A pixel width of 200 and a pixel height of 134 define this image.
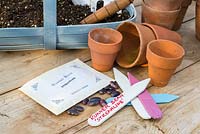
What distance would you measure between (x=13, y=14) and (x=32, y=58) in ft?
0.53

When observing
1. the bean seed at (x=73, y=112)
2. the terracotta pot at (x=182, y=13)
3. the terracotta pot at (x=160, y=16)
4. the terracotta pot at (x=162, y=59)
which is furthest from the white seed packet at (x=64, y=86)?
the terracotta pot at (x=182, y=13)

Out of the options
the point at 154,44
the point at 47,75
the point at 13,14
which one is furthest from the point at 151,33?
the point at 13,14

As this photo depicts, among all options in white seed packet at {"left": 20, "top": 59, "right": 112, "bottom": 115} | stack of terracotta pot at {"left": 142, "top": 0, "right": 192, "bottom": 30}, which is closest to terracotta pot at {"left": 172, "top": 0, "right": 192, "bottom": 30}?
stack of terracotta pot at {"left": 142, "top": 0, "right": 192, "bottom": 30}

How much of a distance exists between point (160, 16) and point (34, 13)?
0.37 m

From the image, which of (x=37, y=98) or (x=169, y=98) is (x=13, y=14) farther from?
(x=169, y=98)

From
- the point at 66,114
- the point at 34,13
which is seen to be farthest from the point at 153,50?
the point at 34,13

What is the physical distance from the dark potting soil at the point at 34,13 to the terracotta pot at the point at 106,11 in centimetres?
5

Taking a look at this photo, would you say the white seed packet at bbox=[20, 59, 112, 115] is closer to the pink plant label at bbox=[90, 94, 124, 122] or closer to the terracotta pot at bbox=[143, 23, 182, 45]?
the pink plant label at bbox=[90, 94, 124, 122]

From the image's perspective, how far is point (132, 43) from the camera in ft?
3.02

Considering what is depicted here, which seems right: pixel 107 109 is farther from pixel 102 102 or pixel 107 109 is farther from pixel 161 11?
pixel 161 11

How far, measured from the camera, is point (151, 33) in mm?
850

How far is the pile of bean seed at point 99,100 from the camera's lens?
72 centimetres

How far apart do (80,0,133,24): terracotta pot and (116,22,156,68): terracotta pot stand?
61 mm

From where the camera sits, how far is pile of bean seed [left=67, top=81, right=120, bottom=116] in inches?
28.3
